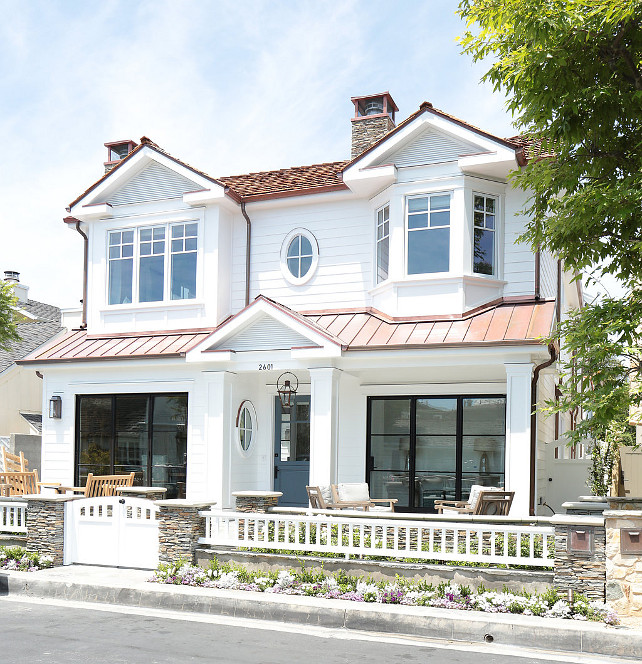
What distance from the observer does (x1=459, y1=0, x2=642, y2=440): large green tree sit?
8758 millimetres

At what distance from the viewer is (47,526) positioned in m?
11.5

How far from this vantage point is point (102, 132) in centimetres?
1933

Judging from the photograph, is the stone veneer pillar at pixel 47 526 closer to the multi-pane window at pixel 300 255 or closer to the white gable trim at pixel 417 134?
the multi-pane window at pixel 300 255

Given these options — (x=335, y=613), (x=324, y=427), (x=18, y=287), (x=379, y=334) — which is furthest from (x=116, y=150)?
(x=335, y=613)

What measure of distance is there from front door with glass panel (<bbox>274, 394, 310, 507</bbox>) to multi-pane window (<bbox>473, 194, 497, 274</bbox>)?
4.41 m

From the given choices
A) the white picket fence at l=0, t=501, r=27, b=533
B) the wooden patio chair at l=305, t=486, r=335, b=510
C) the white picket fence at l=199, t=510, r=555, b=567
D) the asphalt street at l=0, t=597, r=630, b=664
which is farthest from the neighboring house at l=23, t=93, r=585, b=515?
the asphalt street at l=0, t=597, r=630, b=664

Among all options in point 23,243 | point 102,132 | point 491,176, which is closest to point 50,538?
point 491,176

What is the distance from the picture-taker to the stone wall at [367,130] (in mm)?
16547

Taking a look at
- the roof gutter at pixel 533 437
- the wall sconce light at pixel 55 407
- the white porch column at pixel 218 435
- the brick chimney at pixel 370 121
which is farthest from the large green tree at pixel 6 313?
the roof gutter at pixel 533 437

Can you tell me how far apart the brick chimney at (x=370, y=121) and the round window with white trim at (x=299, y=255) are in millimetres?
2140

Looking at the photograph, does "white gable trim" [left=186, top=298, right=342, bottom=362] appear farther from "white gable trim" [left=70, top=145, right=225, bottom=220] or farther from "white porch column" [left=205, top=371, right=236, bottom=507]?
"white gable trim" [left=70, top=145, right=225, bottom=220]

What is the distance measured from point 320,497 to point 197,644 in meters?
4.57

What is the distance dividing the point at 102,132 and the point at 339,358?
9197mm

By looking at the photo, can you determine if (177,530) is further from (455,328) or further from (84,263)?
(84,263)
